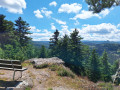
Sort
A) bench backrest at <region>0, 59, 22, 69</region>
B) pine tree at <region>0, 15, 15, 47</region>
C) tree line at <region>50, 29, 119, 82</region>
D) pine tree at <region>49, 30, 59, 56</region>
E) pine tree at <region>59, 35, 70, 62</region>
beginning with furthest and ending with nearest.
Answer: pine tree at <region>49, 30, 59, 56</region> → pine tree at <region>59, 35, 70, 62</region> → tree line at <region>50, 29, 119, 82</region> → pine tree at <region>0, 15, 15, 47</region> → bench backrest at <region>0, 59, 22, 69</region>

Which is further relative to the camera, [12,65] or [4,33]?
[4,33]

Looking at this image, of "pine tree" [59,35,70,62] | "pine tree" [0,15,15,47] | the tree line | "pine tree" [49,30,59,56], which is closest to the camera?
"pine tree" [0,15,15,47]

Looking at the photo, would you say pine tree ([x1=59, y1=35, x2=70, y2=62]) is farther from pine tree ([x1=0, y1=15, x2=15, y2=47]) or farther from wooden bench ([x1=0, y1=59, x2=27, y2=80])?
wooden bench ([x1=0, y1=59, x2=27, y2=80])

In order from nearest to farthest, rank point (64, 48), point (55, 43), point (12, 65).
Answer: point (12, 65) < point (64, 48) < point (55, 43)

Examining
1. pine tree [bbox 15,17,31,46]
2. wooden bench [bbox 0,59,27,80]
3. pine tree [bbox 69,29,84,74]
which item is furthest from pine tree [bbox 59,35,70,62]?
wooden bench [bbox 0,59,27,80]

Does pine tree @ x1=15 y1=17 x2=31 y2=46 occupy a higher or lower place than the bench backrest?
higher

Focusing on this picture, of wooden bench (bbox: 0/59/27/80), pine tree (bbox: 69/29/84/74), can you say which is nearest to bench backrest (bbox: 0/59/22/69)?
wooden bench (bbox: 0/59/27/80)

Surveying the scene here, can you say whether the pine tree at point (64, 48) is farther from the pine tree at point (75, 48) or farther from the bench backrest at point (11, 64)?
the bench backrest at point (11, 64)

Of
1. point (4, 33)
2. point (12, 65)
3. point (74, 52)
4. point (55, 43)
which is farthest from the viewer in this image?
point (55, 43)

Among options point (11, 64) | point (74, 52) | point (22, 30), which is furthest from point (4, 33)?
Answer: point (11, 64)

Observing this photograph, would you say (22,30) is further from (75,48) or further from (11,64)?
(11,64)

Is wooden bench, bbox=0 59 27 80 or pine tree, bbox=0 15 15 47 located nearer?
wooden bench, bbox=0 59 27 80

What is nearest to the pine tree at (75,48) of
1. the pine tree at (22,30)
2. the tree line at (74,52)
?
the tree line at (74,52)

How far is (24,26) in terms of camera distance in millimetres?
25328
